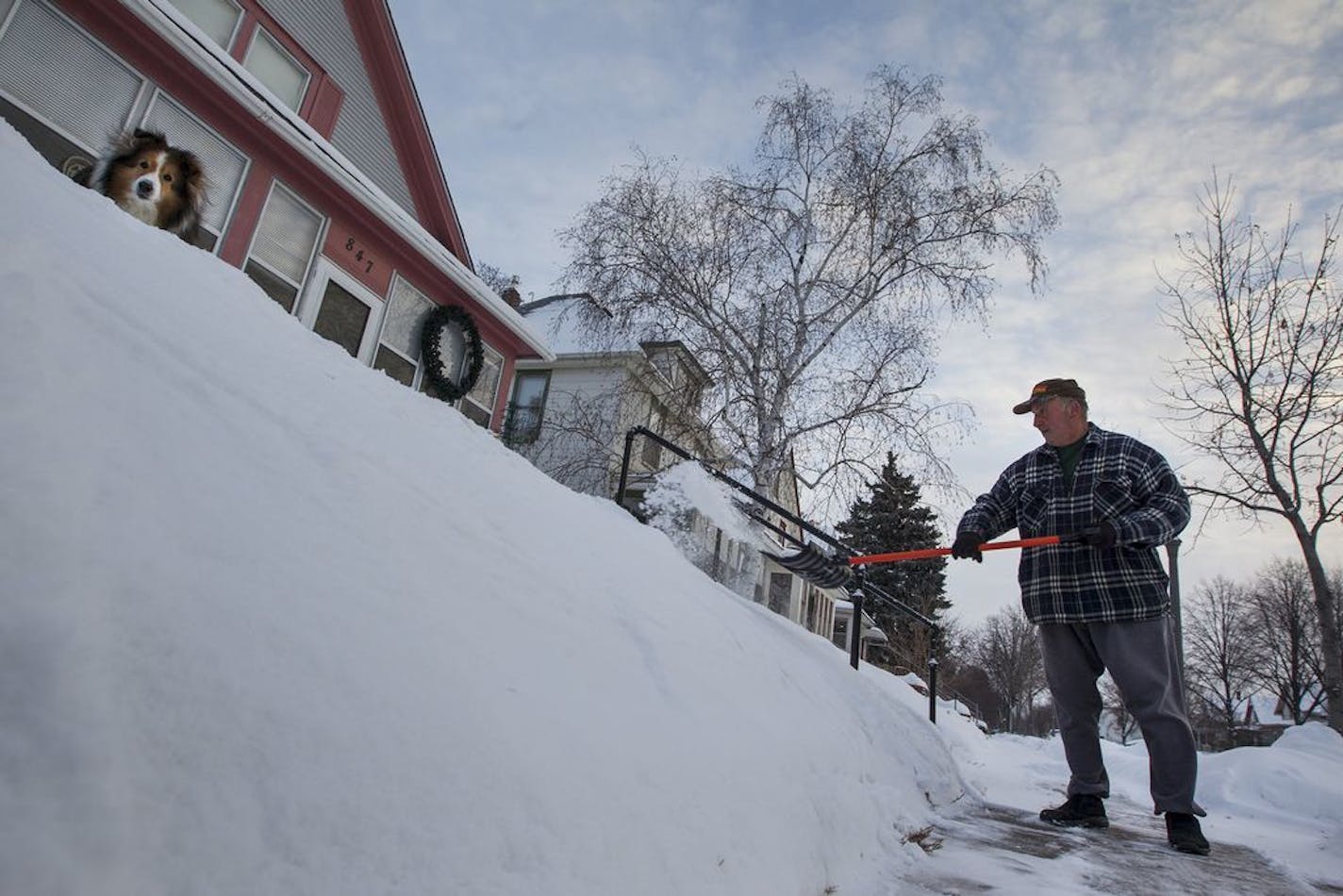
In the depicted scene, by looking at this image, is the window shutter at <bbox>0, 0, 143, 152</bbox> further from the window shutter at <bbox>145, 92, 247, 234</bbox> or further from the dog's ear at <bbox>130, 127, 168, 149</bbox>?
the dog's ear at <bbox>130, 127, 168, 149</bbox>

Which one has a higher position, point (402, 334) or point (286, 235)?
point (286, 235)

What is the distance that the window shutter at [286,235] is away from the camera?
23.4 ft

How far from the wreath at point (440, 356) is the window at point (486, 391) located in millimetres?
198

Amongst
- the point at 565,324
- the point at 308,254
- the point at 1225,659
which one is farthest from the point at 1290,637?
the point at 308,254

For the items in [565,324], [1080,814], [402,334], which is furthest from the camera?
[565,324]

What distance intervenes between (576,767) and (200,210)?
6638 mm

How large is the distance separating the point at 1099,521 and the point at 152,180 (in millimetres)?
6533

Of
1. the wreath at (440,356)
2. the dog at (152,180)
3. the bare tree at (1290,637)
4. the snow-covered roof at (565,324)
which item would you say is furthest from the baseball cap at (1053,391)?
the bare tree at (1290,637)

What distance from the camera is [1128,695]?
8.90ft

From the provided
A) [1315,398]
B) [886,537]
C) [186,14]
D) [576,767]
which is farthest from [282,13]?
[886,537]

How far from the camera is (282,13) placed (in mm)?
7934

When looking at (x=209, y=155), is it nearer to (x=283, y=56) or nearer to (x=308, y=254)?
(x=308, y=254)

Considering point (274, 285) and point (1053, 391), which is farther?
point (274, 285)

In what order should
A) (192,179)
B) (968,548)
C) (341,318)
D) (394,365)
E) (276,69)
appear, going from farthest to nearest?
(394,365), (341,318), (276,69), (192,179), (968,548)
